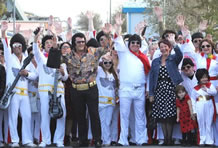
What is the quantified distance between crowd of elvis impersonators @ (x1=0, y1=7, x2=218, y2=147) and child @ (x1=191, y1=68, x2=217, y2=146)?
20 millimetres

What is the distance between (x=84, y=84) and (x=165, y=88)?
1678 mm

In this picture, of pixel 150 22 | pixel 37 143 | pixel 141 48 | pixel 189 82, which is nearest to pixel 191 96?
pixel 189 82

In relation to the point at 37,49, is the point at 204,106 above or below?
below

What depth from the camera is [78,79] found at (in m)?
8.66

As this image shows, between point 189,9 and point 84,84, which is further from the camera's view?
point 189,9

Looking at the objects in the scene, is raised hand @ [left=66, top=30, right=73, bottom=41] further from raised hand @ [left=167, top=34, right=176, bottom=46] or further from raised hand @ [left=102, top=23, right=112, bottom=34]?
raised hand @ [left=167, top=34, right=176, bottom=46]

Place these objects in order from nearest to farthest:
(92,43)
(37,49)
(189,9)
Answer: (37,49) → (92,43) → (189,9)

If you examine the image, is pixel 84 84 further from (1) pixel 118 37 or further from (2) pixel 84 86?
(1) pixel 118 37

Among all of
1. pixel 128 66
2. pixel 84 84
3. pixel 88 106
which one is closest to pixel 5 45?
pixel 84 84

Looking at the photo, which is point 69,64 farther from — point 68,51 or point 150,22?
point 150,22

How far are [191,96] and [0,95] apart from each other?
3.84m

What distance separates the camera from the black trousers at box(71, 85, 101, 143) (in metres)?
8.66

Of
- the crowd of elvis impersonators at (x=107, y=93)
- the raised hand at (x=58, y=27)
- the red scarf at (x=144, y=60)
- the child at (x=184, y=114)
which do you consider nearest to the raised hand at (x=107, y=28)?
the crowd of elvis impersonators at (x=107, y=93)

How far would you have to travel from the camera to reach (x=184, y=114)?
909 cm
